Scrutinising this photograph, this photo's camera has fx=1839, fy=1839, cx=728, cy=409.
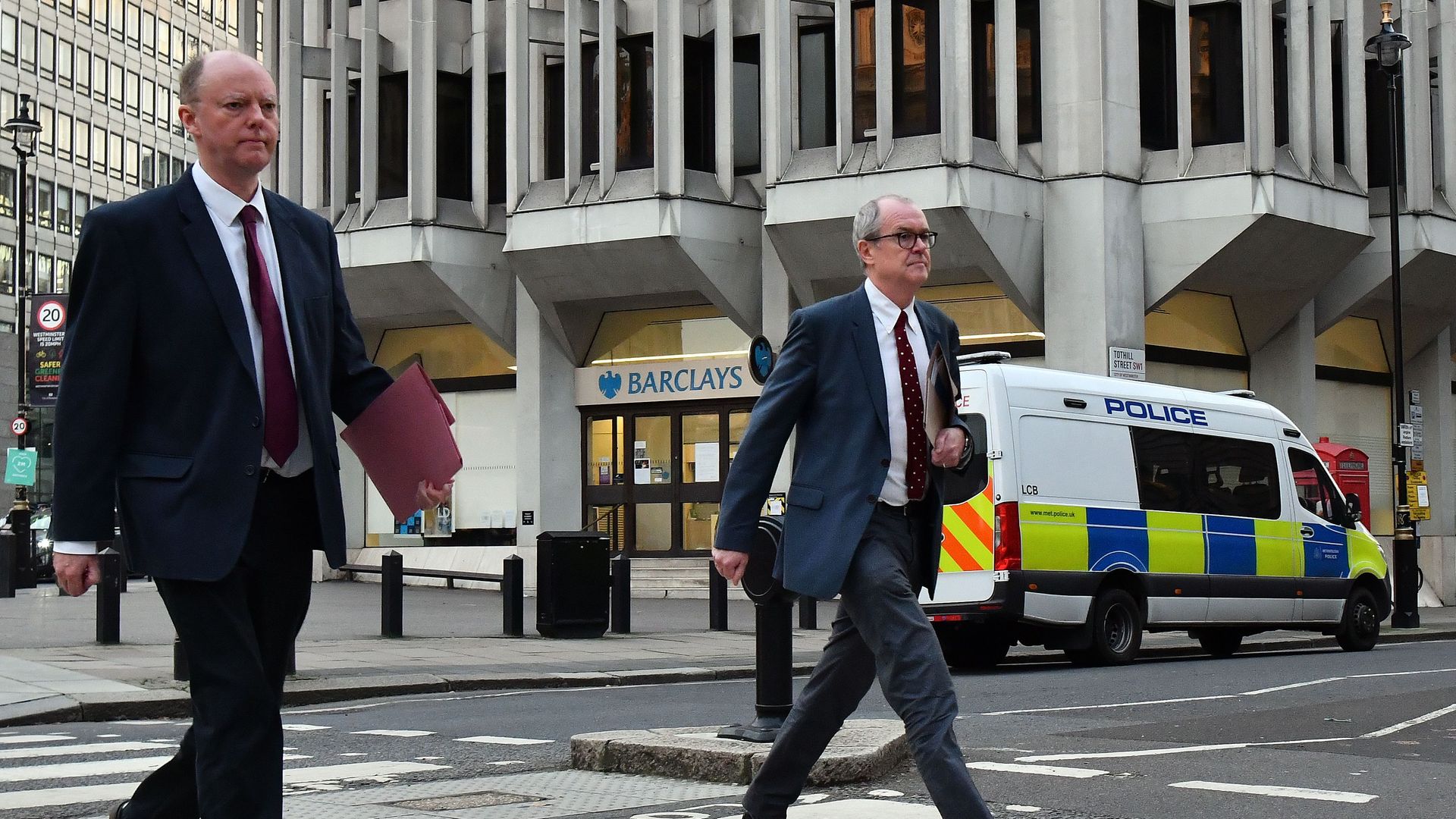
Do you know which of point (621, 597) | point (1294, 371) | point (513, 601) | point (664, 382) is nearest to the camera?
point (513, 601)

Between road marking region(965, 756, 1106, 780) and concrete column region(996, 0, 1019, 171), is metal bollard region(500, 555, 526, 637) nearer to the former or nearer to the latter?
concrete column region(996, 0, 1019, 171)

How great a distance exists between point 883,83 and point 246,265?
2223 centimetres

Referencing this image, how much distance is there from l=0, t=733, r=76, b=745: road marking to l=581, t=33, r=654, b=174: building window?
771 inches

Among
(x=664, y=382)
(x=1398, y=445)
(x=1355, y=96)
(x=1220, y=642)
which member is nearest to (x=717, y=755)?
(x=1220, y=642)

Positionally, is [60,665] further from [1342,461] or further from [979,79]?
[1342,461]

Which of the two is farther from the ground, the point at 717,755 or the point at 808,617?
the point at 717,755

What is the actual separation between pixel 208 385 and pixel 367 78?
89.8 feet

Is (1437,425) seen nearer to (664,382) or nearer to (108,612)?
(664,382)

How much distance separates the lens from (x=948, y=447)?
16.7 feet

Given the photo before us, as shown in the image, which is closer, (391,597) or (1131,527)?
(1131,527)

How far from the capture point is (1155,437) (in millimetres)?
16828

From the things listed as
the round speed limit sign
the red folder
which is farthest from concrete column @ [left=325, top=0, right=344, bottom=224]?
the red folder

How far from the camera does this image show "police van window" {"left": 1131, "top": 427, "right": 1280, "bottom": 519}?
16.7m

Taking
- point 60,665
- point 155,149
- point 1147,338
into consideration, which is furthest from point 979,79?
point 155,149
